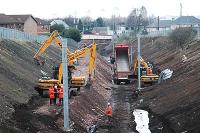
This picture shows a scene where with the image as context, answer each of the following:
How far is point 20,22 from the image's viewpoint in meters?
103

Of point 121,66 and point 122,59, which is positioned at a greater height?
point 122,59

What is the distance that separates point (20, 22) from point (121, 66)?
149 feet

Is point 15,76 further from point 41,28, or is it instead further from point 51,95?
point 41,28

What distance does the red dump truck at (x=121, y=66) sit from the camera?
5859 cm

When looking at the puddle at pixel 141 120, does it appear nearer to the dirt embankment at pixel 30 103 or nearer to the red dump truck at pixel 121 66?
the dirt embankment at pixel 30 103

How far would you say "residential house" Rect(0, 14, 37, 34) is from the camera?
100 metres

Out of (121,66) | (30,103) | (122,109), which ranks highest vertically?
(30,103)

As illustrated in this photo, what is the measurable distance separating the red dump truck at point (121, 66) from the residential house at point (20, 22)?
40.1m

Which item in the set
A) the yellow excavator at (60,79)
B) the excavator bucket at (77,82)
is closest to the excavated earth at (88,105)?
the yellow excavator at (60,79)

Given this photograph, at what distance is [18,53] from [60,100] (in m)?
17.9

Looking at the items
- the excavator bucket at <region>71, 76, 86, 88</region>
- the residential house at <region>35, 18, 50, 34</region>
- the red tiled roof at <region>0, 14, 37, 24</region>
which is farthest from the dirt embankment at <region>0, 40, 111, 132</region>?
the residential house at <region>35, 18, 50, 34</region>

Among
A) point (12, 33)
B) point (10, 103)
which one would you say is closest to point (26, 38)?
point (12, 33)

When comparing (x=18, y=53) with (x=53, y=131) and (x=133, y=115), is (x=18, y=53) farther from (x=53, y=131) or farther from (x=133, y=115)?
(x=53, y=131)

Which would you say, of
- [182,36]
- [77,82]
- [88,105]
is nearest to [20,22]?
[182,36]
